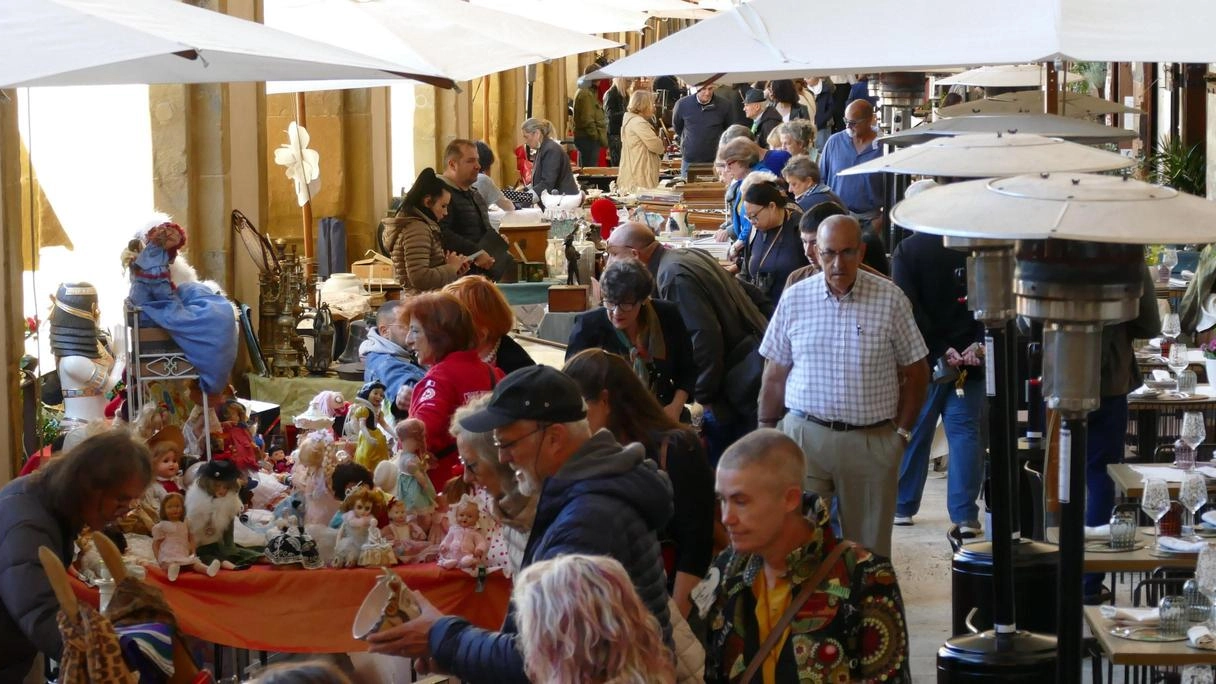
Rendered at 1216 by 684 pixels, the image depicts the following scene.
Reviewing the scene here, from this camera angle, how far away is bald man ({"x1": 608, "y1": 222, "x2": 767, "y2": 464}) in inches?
289

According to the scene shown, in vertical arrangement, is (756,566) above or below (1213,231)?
below

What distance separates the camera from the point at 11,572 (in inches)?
189

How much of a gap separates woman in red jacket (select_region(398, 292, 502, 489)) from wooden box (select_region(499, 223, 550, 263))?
619 centimetres

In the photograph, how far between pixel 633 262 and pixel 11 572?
268 centimetres

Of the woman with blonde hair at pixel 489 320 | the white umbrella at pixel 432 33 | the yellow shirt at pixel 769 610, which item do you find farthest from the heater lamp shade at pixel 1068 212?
the white umbrella at pixel 432 33

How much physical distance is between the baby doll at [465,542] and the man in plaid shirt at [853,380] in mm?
1357

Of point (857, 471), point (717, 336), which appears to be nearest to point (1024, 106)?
point (717, 336)

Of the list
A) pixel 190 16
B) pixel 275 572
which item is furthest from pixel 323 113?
pixel 275 572

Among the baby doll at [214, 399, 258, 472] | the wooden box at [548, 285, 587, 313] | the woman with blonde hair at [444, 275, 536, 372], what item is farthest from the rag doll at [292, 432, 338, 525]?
the wooden box at [548, 285, 587, 313]

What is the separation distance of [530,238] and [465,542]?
7269 mm

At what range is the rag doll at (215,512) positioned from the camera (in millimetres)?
5652

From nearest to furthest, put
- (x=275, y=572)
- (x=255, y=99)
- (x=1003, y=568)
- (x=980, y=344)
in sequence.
→ (x=1003, y=568)
(x=275, y=572)
(x=980, y=344)
(x=255, y=99)

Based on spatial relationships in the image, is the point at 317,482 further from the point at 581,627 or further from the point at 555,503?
the point at 581,627

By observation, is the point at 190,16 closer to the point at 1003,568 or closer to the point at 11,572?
the point at 11,572
